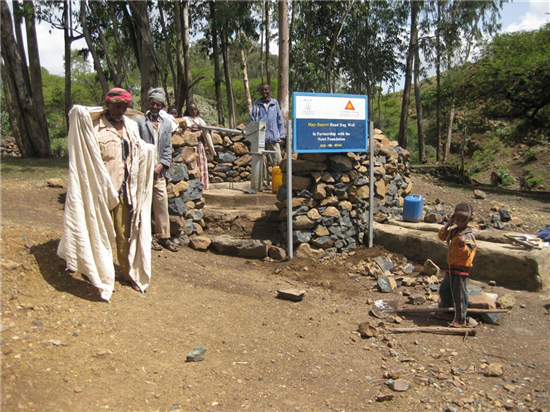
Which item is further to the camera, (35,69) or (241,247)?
(35,69)

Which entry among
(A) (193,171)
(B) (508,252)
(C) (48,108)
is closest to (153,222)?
(A) (193,171)

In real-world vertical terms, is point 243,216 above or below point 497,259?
above

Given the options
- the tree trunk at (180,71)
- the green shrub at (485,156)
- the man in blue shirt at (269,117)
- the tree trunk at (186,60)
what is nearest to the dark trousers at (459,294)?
the man in blue shirt at (269,117)

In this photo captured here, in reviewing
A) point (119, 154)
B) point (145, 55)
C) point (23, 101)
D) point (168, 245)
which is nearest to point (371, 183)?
point (168, 245)

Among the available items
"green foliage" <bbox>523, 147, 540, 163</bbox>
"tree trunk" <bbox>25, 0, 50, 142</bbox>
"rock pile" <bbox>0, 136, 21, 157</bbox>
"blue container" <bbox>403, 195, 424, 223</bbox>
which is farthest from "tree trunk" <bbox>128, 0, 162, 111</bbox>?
"green foliage" <bbox>523, 147, 540, 163</bbox>

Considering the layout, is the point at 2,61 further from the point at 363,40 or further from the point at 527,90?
the point at 363,40

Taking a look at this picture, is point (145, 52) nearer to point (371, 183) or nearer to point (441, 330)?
point (371, 183)

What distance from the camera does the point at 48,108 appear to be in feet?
91.9

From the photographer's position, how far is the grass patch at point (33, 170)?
7670mm

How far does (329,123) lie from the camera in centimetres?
615

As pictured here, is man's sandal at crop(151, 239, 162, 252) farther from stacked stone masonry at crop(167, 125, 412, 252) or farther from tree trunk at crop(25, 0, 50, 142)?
tree trunk at crop(25, 0, 50, 142)

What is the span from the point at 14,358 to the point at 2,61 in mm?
11041

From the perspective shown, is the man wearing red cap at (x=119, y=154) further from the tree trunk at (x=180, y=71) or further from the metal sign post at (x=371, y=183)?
the tree trunk at (x=180, y=71)

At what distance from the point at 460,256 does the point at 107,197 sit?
→ 10.00 ft
